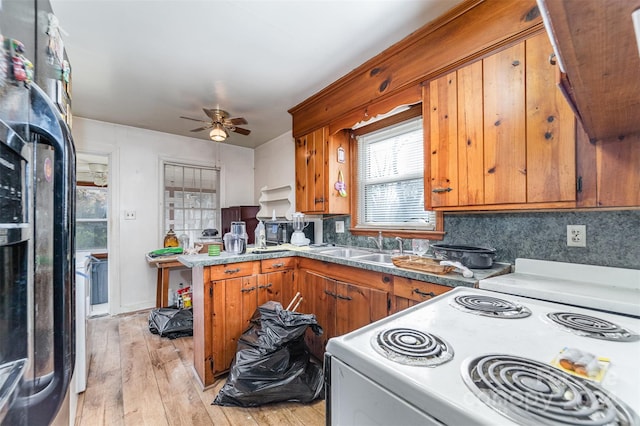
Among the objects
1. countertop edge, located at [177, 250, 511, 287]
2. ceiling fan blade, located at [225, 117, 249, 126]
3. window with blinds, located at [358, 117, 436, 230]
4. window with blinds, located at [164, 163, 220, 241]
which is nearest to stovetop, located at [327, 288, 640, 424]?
countertop edge, located at [177, 250, 511, 287]

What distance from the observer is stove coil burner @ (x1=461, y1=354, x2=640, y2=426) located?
0.45m

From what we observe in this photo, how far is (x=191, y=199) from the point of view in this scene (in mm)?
4160

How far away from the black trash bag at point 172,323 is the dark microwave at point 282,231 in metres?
1.21

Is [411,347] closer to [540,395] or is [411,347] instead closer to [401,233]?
[540,395]

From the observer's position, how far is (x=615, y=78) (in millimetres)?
658

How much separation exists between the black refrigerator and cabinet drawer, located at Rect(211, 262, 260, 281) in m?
1.23

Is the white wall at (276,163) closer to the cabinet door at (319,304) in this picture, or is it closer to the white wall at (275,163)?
the white wall at (275,163)

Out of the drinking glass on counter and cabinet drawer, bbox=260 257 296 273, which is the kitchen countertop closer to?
cabinet drawer, bbox=260 257 296 273

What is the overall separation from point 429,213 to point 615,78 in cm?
153

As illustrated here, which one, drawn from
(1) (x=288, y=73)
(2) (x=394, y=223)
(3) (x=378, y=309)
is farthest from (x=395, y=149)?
(3) (x=378, y=309)

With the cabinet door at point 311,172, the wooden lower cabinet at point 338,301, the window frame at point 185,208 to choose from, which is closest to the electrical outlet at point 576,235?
the wooden lower cabinet at point 338,301

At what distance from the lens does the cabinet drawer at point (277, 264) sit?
2.20 m

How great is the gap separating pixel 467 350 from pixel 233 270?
1718mm

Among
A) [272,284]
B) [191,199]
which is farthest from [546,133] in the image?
[191,199]
